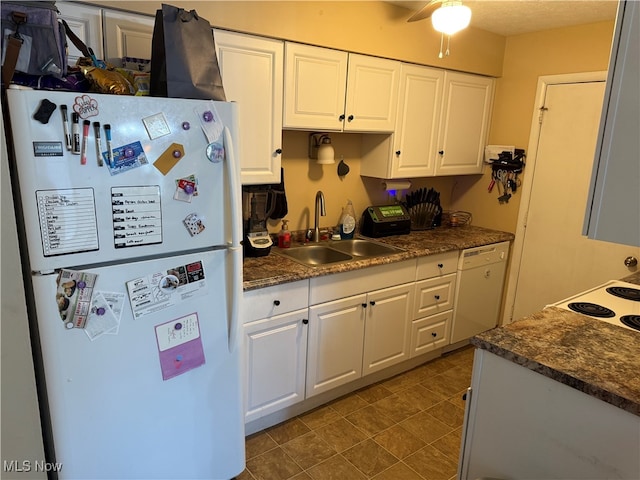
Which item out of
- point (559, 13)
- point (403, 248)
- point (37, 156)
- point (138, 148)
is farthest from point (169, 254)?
point (559, 13)

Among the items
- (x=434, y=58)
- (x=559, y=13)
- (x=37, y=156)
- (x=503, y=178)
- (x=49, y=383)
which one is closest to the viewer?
(x=37, y=156)

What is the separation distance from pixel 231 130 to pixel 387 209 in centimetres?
187

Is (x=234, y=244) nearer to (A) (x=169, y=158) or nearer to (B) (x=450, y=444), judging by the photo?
(A) (x=169, y=158)

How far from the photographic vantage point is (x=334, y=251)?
2.95 metres

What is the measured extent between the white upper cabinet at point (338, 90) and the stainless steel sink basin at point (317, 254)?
776 millimetres

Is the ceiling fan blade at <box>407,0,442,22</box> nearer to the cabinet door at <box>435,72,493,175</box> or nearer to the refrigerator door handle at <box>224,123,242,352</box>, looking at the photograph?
the cabinet door at <box>435,72,493,175</box>

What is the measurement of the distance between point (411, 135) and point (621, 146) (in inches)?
85.7

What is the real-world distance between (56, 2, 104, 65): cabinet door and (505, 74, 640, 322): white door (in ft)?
9.87

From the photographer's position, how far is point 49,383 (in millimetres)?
1445

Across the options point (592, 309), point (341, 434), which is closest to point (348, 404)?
point (341, 434)

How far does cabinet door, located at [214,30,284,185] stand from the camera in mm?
2182

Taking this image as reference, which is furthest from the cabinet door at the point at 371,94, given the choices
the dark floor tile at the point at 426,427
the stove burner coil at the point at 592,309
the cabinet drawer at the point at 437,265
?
the dark floor tile at the point at 426,427

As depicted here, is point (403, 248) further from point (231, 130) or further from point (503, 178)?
point (231, 130)

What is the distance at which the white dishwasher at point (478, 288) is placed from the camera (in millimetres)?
3234
